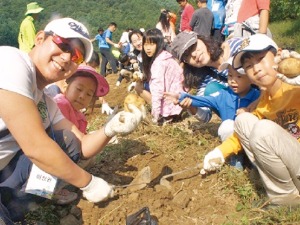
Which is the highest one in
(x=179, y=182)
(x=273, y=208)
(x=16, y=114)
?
(x=16, y=114)

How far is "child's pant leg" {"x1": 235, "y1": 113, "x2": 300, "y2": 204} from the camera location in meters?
2.12

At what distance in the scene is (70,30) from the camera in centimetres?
217

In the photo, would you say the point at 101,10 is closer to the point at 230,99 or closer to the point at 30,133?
the point at 230,99

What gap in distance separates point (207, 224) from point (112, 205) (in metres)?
0.63

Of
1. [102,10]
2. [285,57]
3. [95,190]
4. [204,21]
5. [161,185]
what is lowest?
[102,10]

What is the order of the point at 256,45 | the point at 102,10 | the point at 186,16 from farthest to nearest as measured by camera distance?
the point at 102,10 → the point at 186,16 → the point at 256,45

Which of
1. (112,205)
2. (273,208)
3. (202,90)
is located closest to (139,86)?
(202,90)

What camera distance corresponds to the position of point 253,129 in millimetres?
2209

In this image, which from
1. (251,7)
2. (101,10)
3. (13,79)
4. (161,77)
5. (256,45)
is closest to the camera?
(13,79)

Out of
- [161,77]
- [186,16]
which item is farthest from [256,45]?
[186,16]

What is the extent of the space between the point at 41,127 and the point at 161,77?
8.83ft

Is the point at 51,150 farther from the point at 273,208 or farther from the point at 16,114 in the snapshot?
the point at 273,208

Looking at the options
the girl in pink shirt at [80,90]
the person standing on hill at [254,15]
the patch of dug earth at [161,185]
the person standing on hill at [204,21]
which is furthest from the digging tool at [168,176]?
the person standing on hill at [204,21]

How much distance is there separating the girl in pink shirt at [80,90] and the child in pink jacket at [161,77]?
1443 millimetres
